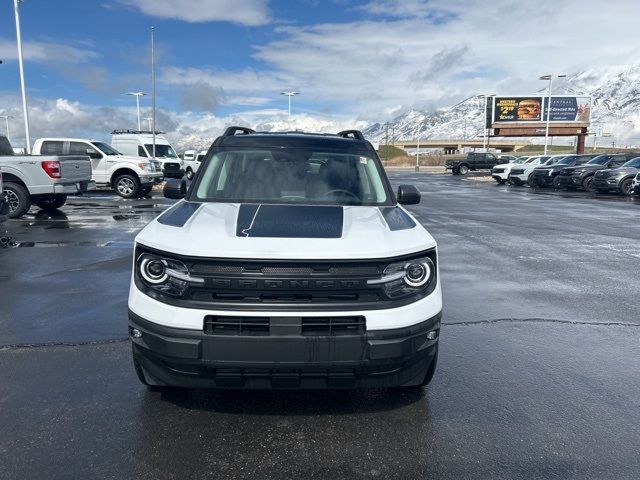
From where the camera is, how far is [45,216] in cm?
1357

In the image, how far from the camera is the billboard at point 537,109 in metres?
Answer: 69.5

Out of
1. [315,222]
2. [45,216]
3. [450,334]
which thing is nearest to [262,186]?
[315,222]

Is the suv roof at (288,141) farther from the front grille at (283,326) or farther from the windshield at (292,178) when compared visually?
the front grille at (283,326)

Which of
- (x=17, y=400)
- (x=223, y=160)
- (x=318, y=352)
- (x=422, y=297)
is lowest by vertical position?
(x=17, y=400)

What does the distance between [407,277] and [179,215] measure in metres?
1.69

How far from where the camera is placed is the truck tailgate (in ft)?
41.9

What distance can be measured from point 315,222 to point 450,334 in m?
2.15

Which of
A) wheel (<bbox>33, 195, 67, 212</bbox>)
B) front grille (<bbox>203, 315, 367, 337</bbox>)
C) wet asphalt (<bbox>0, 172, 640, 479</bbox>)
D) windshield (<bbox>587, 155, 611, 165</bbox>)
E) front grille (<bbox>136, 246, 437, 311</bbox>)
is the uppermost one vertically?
windshield (<bbox>587, 155, 611, 165</bbox>)

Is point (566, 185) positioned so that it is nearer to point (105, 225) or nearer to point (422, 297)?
point (105, 225)

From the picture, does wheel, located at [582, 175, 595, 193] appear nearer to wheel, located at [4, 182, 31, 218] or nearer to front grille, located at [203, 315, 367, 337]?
wheel, located at [4, 182, 31, 218]

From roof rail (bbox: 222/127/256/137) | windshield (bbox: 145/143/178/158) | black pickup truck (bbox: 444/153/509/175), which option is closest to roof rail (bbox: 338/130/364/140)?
roof rail (bbox: 222/127/256/137)

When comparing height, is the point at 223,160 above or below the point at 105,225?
above

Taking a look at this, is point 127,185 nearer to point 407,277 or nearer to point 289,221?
point 289,221

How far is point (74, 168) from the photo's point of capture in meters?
13.3
